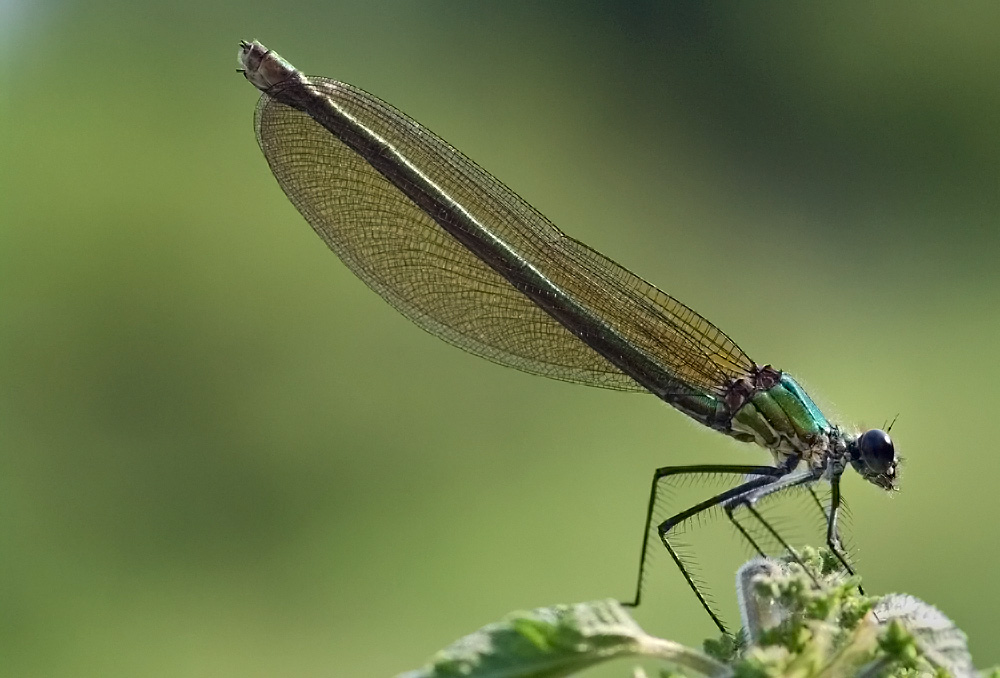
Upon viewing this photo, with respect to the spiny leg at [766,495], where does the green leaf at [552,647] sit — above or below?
below

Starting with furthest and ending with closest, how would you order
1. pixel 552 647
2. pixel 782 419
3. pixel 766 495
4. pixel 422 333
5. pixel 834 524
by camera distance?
pixel 422 333, pixel 782 419, pixel 766 495, pixel 834 524, pixel 552 647

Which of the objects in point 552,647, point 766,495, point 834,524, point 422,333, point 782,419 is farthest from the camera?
point 422,333

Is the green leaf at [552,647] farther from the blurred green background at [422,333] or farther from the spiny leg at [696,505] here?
the blurred green background at [422,333]

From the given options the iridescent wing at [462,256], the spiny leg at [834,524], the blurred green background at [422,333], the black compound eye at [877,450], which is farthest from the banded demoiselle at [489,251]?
the blurred green background at [422,333]

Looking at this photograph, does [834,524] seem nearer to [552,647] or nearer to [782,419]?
[782,419]

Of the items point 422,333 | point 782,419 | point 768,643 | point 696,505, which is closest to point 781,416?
point 782,419

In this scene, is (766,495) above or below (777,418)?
below

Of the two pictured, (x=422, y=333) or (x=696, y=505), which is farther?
(x=422, y=333)

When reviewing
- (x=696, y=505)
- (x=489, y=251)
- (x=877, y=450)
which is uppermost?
(x=489, y=251)
